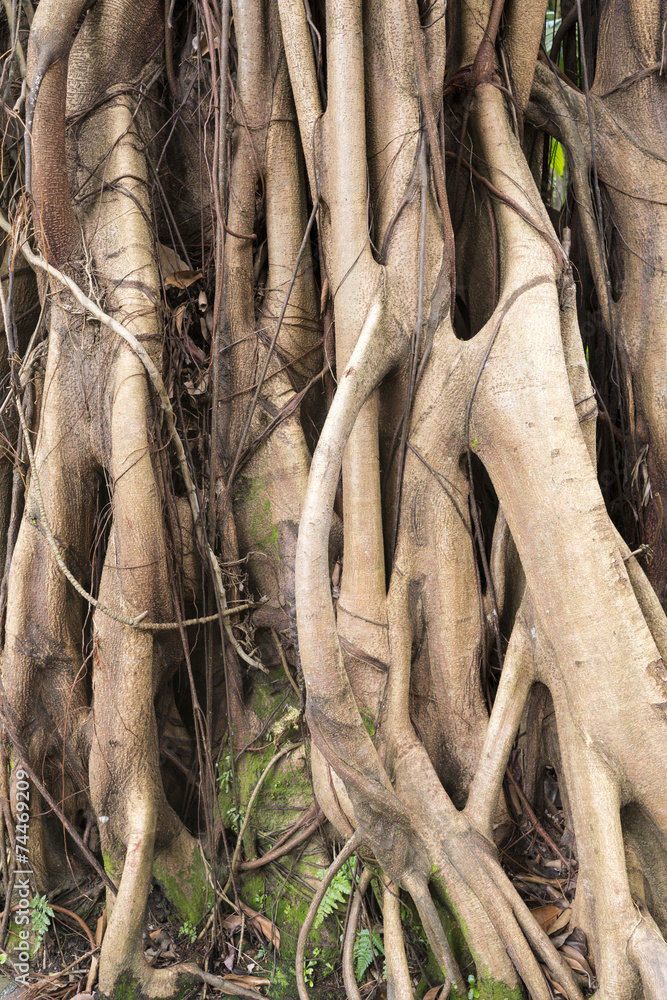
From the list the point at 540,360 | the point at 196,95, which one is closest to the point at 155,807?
the point at 540,360

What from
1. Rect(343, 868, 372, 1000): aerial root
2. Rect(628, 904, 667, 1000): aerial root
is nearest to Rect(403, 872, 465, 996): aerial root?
Rect(343, 868, 372, 1000): aerial root

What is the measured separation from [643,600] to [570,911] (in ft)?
2.89

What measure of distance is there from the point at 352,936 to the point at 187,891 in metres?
0.63

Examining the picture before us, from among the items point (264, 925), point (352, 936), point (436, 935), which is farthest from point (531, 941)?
point (264, 925)

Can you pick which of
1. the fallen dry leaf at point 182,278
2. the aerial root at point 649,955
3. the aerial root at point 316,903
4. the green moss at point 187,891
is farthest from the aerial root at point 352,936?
the fallen dry leaf at point 182,278

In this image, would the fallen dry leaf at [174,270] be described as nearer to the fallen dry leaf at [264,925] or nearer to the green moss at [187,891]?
the green moss at [187,891]

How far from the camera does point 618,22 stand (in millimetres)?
2439

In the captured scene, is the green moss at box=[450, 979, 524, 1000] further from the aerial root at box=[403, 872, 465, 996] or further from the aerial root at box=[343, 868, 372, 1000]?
the aerial root at box=[343, 868, 372, 1000]

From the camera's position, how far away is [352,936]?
2.01m

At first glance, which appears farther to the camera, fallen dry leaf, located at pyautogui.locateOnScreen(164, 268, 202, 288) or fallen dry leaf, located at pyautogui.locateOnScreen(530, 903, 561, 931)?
fallen dry leaf, located at pyautogui.locateOnScreen(164, 268, 202, 288)

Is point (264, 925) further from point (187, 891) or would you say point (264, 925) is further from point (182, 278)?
point (182, 278)

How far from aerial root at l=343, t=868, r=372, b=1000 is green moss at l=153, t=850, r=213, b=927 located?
547mm

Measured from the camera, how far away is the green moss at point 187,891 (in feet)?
7.57

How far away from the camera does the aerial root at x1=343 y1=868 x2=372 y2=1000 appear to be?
189 cm
